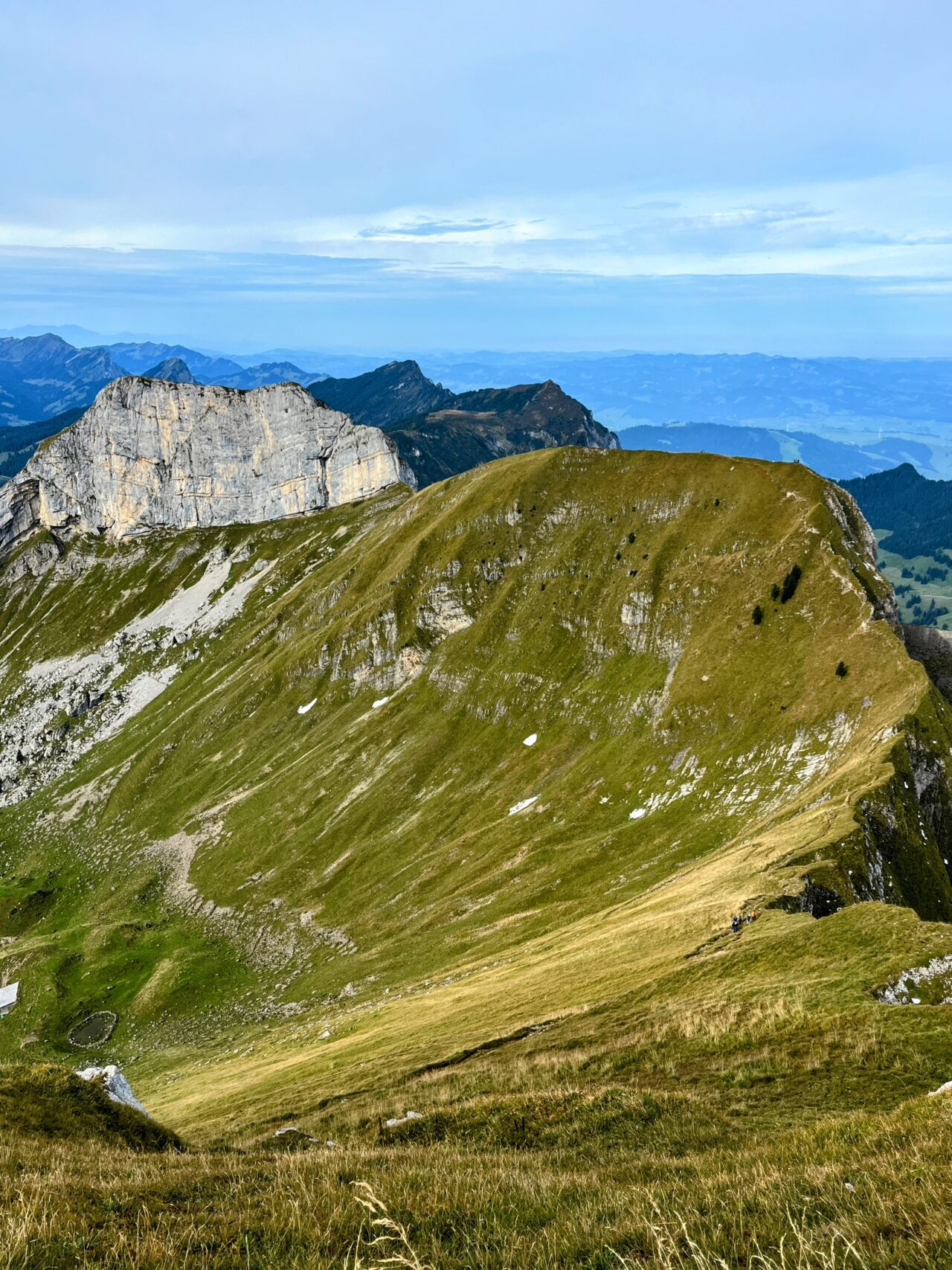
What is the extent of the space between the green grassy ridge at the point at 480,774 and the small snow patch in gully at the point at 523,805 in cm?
244

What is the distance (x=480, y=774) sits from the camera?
127188 mm

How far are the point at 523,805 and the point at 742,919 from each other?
2788 inches

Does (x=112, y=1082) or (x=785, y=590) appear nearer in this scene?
(x=112, y=1082)

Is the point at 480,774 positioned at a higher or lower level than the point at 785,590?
lower

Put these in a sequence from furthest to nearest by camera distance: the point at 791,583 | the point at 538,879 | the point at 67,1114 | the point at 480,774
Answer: the point at 480,774 → the point at 791,583 → the point at 538,879 → the point at 67,1114

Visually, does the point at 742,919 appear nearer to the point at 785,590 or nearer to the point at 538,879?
the point at 538,879

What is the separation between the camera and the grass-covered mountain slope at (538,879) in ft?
54.0

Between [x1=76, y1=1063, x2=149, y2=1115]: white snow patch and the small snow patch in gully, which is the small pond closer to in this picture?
the small snow patch in gully

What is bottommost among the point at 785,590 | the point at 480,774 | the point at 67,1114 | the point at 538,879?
the point at 538,879

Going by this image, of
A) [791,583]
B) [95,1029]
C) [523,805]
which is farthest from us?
[523,805]

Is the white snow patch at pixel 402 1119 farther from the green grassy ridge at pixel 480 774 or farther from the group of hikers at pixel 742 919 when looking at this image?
the group of hikers at pixel 742 919

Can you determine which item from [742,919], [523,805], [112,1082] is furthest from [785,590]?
[112,1082]

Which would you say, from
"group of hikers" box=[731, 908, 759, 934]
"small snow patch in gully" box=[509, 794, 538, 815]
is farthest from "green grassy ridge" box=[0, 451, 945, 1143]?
"group of hikers" box=[731, 908, 759, 934]

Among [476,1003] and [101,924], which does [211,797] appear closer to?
[101,924]
